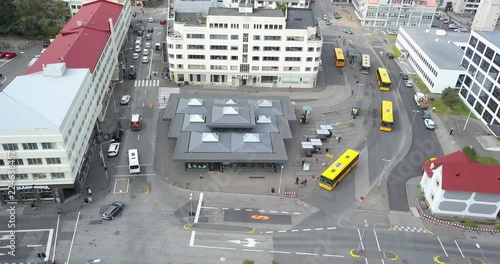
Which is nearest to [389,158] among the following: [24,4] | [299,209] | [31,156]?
[299,209]

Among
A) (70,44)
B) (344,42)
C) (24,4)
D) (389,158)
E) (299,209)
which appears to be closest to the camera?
(299,209)

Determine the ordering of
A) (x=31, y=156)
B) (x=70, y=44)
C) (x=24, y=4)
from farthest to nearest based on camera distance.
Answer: (x=24, y=4)
(x=70, y=44)
(x=31, y=156)

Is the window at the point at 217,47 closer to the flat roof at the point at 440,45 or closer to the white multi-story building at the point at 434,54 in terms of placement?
the white multi-story building at the point at 434,54

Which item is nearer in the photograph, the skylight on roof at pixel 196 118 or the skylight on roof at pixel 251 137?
the skylight on roof at pixel 251 137

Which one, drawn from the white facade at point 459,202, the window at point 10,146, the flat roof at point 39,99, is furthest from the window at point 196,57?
the white facade at point 459,202

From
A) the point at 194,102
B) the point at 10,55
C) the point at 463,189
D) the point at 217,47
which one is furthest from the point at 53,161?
the point at 10,55

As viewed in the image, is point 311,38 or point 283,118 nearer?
point 283,118

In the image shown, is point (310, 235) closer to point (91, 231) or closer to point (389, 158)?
point (389, 158)

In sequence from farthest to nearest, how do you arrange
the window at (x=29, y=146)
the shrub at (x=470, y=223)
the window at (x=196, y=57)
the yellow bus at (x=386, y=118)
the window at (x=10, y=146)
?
the window at (x=196, y=57), the yellow bus at (x=386, y=118), the shrub at (x=470, y=223), the window at (x=29, y=146), the window at (x=10, y=146)
